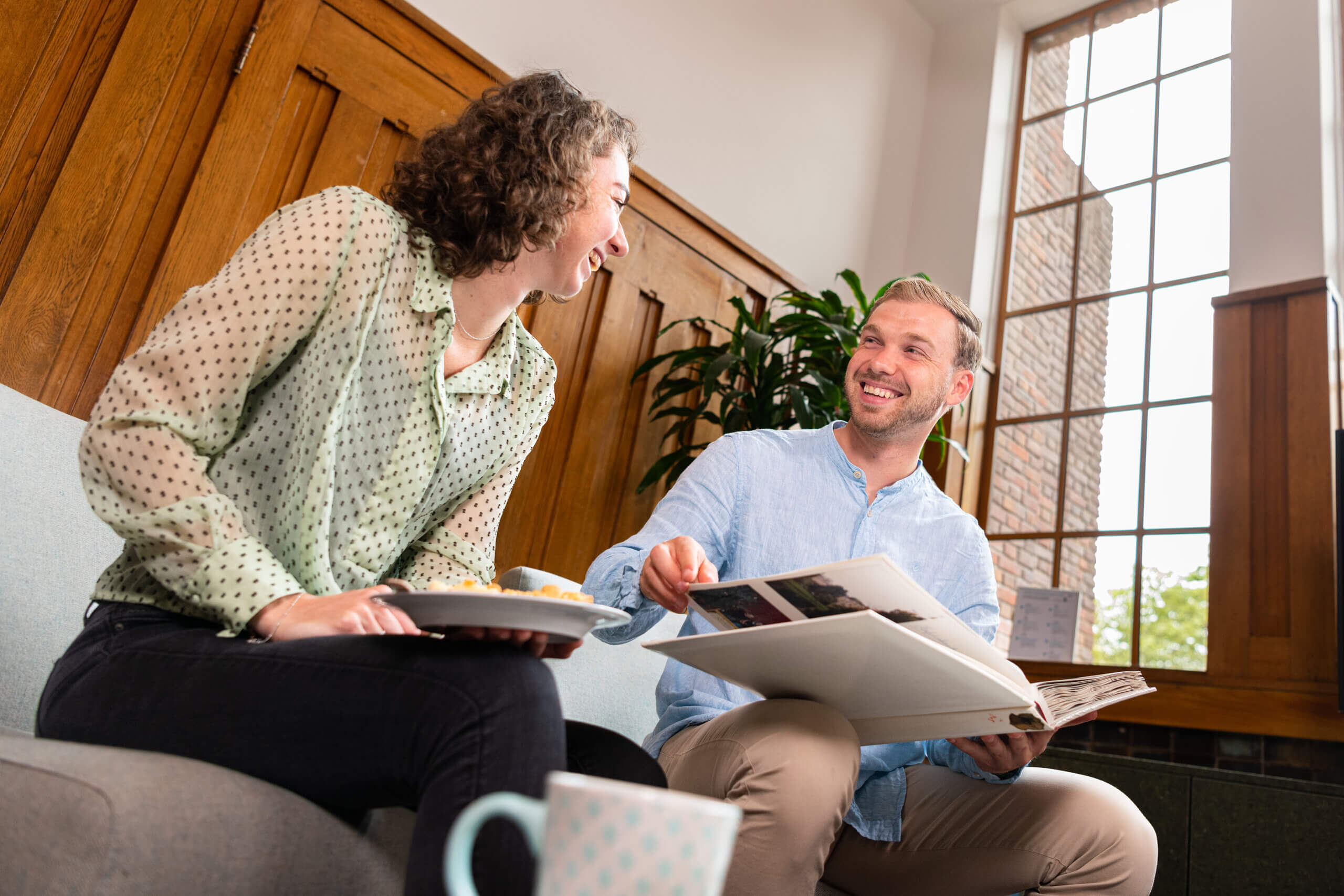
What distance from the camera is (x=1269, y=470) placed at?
127 inches

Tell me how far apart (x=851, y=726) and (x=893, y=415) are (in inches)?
29.0

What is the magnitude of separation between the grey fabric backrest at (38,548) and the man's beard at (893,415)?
4.08 feet

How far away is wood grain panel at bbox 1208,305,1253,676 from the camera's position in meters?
3.12

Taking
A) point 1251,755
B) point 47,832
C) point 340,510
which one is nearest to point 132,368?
point 340,510

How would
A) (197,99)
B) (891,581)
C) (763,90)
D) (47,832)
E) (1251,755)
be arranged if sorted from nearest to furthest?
1. (47,832)
2. (891,581)
3. (197,99)
4. (1251,755)
5. (763,90)

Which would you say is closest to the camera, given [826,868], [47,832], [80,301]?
[47,832]

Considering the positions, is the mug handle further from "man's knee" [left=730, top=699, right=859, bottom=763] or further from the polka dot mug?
"man's knee" [left=730, top=699, right=859, bottom=763]

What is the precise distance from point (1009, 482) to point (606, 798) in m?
3.98

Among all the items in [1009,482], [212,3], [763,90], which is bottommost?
[1009,482]

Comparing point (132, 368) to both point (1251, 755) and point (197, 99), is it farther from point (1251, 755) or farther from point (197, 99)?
point (1251, 755)

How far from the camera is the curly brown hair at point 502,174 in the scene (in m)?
1.29

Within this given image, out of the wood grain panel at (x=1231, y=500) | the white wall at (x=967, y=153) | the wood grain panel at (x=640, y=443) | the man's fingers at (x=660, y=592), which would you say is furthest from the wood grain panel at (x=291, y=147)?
the wood grain panel at (x=1231, y=500)

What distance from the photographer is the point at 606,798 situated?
0.42 metres

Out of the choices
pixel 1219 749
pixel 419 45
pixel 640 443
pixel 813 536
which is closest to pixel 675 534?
pixel 813 536
